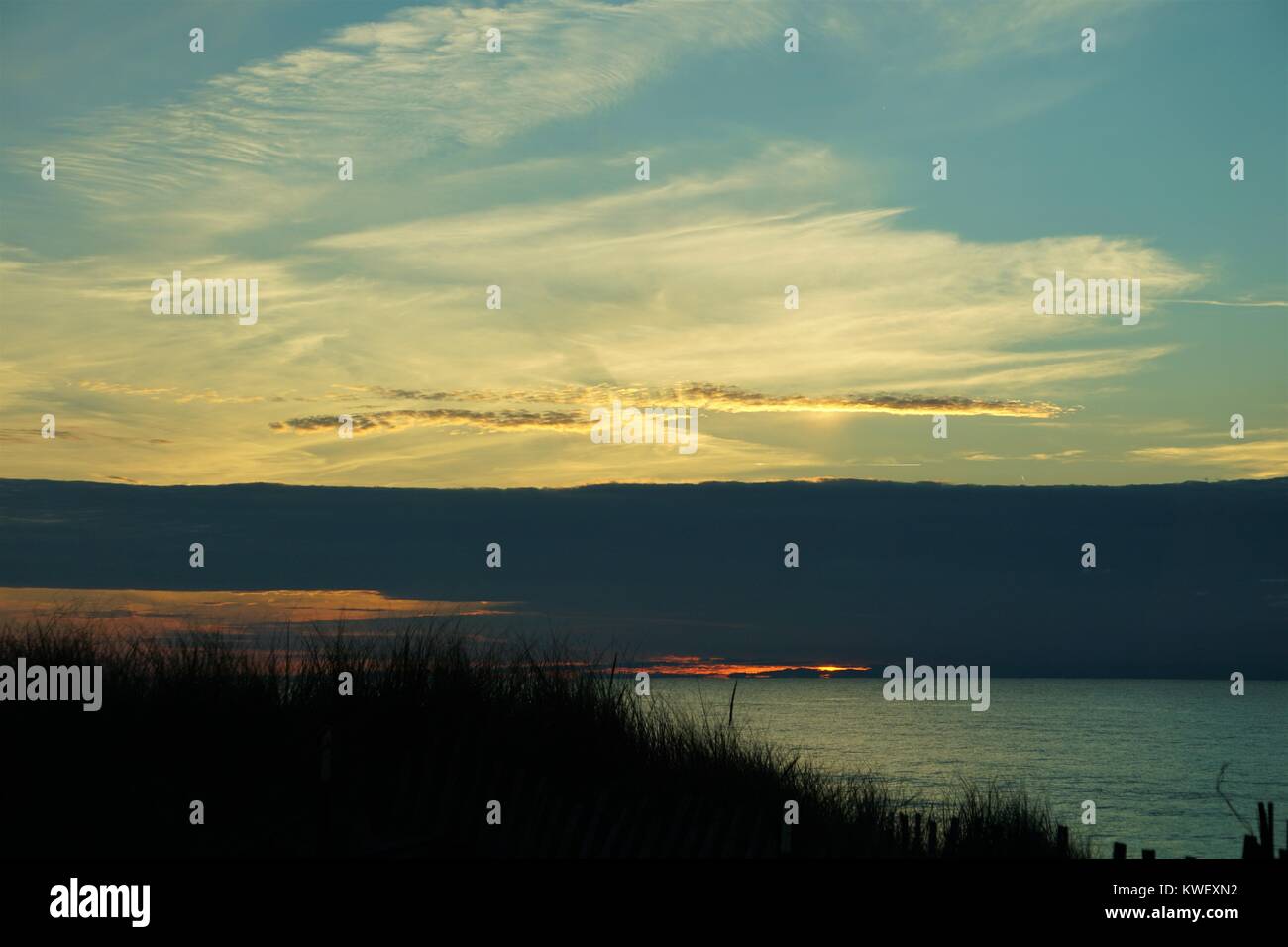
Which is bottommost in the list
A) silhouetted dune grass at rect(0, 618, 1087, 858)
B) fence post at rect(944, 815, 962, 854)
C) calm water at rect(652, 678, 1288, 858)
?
calm water at rect(652, 678, 1288, 858)

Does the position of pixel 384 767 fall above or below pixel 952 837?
above

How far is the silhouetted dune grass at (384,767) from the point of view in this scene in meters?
11.6

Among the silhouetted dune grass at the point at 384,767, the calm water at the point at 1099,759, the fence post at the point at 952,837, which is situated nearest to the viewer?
the silhouetted dune grass at the point at 384,767

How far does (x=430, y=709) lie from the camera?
50.8 ft

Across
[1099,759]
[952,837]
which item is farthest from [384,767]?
[1099,759]

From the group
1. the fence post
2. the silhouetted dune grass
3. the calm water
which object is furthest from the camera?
the calm water

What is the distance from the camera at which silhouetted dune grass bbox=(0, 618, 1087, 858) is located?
11562 millimetres

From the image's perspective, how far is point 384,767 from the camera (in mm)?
13805

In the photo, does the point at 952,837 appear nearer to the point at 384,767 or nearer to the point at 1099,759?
the point at 384,767

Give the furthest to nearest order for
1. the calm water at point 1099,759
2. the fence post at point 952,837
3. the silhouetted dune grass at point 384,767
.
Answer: the calm water at point 1099,759 → the fence post at point 952,837 → the silhouetted dune grass at point 384,767

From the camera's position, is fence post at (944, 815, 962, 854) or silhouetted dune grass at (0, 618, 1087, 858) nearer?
silhouetted dune grass at (0, 618, 1087, 858)
